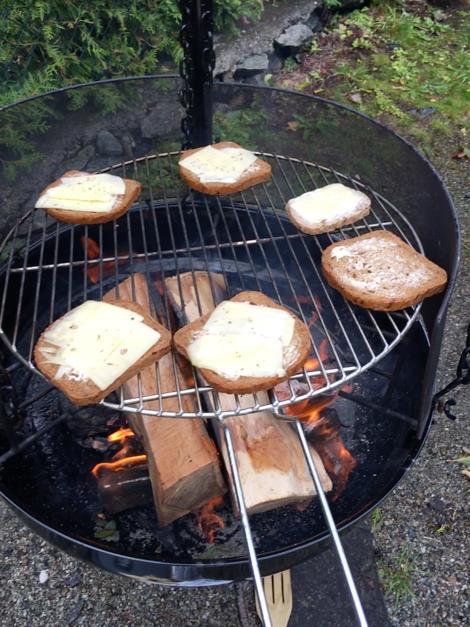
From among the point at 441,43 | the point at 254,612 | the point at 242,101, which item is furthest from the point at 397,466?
the point at 441,43

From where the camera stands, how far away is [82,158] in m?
2.81

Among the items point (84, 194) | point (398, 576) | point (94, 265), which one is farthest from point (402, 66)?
point (398, 576)

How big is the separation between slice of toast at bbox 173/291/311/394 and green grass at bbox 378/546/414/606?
43.7 inches

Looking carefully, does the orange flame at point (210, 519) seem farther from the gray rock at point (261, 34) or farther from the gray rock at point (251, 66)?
the gray rock at point (251, 66)

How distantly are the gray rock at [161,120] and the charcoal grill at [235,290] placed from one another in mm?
55

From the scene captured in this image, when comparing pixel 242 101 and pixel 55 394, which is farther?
pixel 242 101

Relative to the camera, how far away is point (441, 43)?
571 cm

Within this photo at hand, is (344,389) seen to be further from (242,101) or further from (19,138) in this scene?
(19,138)

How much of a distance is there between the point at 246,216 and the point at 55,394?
128 cm

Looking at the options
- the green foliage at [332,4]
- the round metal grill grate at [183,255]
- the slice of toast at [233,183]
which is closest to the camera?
the slice of toast at [233,183]

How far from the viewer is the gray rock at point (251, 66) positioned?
4648 millimetres

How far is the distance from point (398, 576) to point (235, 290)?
148 centimetres

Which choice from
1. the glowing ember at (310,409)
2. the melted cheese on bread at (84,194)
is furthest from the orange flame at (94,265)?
the glowing ember at (310,409)

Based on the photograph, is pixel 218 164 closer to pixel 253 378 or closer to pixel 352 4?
pixel 253 378
